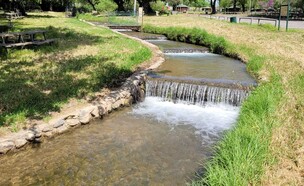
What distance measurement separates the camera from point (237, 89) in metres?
12.0

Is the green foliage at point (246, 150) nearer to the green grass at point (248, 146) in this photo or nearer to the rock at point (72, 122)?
the green grass at point (248, 146)

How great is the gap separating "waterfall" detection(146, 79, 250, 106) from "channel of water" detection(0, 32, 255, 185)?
4 cm

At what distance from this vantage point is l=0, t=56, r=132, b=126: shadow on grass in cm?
960

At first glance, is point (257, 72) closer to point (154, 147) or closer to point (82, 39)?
point (154, 147)

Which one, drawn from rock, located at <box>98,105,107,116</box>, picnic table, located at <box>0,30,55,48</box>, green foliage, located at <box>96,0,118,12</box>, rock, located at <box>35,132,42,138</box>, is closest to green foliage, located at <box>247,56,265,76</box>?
rock, located at <box>98,105,107,116</box>

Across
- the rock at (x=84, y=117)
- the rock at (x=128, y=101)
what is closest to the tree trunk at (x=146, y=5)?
the rock at (x=128, y=101)

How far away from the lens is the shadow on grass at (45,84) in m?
9.60

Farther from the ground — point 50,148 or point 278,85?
point 278,85

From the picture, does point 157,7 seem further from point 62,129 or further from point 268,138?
point 268,138

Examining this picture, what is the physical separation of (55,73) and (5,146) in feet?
17.3

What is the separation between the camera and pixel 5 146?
8008 millimetres

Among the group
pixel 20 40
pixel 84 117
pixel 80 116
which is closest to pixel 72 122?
pixel 80 116

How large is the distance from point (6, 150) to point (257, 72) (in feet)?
34.8

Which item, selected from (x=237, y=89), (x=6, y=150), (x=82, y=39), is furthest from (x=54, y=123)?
(x=82, y=39)
